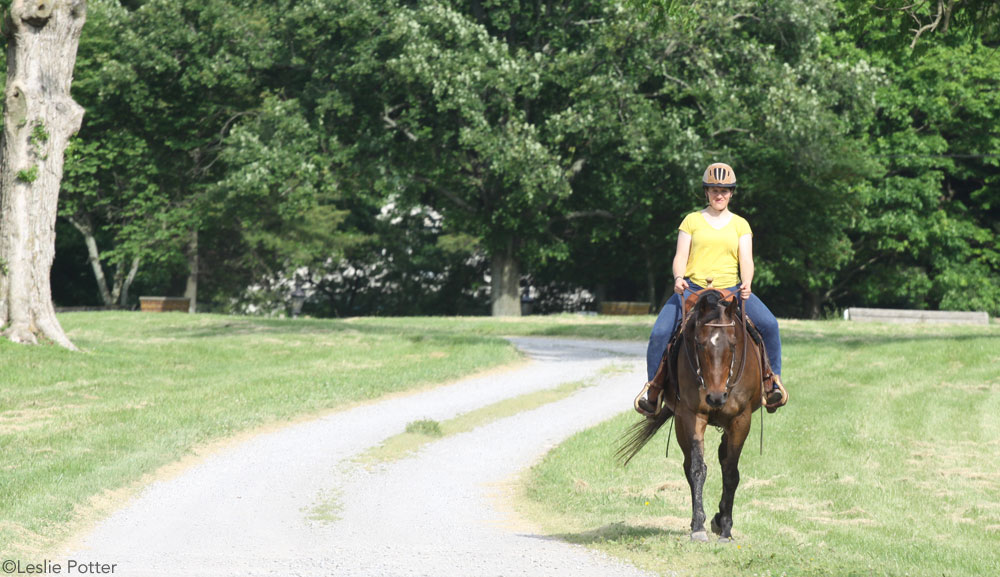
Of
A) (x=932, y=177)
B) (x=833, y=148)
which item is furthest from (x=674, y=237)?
(x=932, y=177)

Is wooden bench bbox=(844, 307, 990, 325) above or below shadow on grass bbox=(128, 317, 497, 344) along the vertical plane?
above

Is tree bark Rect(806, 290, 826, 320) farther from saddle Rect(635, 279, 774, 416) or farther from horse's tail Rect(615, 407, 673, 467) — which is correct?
saddle Rect(635, 279, 774, 416)

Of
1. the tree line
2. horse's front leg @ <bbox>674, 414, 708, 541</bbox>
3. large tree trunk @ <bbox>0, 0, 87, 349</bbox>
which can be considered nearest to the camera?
horse's front leg @ <bbox>674, 414, 708, 541</bbox>

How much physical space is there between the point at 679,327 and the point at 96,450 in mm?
7811

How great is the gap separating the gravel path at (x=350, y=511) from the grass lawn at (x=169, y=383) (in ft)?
1.84

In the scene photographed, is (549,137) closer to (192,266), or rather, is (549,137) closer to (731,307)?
(192,266)

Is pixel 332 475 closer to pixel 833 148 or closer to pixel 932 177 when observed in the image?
pixel 833 148

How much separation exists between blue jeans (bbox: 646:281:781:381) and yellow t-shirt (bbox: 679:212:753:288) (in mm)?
308

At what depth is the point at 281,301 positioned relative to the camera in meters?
57.1

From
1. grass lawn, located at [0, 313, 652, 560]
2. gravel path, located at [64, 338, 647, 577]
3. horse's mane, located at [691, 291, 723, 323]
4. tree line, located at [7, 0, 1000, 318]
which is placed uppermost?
tree line, located at [7, 0, 1000, 318]

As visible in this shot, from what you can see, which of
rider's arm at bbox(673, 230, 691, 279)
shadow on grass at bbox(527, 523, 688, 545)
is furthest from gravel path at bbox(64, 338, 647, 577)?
rider's arm at bbox(673, 230, 691, 279)

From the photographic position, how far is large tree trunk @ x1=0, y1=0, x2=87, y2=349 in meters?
24.2

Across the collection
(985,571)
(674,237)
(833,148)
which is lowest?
(985,571)

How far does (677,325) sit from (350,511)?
146 inches
